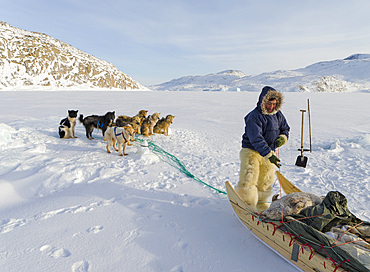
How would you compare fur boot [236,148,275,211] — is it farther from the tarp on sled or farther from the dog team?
→ the dog team

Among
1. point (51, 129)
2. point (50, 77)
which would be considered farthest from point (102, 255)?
point (50, 77)

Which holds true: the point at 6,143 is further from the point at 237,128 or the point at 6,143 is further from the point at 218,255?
the point at 237,128

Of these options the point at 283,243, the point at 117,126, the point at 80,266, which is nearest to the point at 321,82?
the point at 117,126

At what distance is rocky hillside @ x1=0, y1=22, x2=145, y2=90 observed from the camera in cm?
6256

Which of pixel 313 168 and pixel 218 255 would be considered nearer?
pixel 218 255

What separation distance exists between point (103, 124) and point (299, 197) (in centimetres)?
619

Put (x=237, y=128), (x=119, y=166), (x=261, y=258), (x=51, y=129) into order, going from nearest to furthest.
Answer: (x=261, y=258) < (x=119, y=166) < (x=51, y=129) < (x=237, y=128)

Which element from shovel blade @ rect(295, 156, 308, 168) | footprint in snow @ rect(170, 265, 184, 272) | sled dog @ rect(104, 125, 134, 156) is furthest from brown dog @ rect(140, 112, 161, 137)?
footprint in snow @ rect(170, 265, 184, 272)

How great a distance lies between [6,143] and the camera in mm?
6062

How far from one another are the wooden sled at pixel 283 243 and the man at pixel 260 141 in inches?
6.8

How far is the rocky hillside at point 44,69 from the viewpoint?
6256cm

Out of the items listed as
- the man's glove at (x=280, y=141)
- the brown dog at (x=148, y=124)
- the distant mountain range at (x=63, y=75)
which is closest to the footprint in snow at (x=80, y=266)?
the man's glove at (x=280, y=141)

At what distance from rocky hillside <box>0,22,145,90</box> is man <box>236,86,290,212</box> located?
6726 centimetres

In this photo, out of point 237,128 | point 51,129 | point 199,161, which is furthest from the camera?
point 237,128
